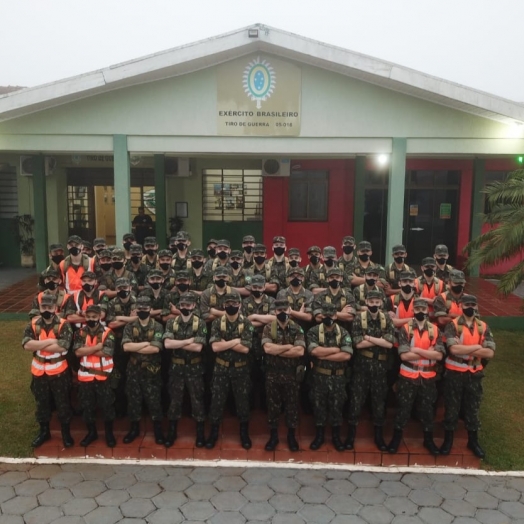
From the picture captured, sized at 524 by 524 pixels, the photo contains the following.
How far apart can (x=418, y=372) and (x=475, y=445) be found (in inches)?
39.3

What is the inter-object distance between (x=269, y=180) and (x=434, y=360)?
386 inches

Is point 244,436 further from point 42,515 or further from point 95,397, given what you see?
point 42,515

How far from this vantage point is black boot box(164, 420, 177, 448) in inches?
224

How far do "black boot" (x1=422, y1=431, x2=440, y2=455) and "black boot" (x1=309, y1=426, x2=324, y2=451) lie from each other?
1.11 m

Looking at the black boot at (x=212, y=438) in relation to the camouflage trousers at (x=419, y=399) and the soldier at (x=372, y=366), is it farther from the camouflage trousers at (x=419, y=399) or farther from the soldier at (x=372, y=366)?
the camouflage trousers at (x=419, y=399)

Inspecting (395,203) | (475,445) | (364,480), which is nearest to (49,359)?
(364,480)

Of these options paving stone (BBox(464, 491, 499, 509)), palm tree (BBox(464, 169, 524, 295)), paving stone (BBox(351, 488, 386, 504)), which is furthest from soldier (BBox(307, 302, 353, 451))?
palm tree (BBox(464, 169, 524, 295))

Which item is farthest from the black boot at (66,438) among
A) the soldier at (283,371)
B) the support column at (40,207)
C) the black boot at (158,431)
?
the support column at (40,207)

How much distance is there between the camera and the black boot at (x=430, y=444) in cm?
559

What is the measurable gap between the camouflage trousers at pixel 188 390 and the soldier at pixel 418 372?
2084 millimetres

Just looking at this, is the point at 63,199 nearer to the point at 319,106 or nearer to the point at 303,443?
the point at 319,106

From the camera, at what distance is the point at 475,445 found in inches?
220

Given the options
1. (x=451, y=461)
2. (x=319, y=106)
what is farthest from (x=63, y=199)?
(x=451, y=461)

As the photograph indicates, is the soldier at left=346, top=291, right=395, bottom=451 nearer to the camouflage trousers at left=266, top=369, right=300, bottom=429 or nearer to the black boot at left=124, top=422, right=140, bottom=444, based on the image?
the camouflage trousers at left=266, top=369, right=300, bottom=429
